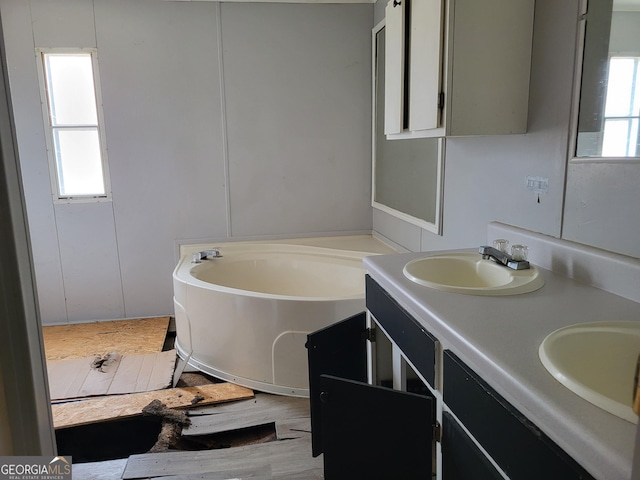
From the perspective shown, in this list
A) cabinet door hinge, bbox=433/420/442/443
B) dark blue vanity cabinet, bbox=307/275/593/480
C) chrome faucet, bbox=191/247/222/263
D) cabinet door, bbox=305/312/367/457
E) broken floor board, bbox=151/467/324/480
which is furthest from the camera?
chrome faucet, bbox=191/247/222/263

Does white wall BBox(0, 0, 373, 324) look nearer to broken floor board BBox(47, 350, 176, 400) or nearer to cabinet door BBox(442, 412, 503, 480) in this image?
broken floor board BBox(47, 350, 176, 400)

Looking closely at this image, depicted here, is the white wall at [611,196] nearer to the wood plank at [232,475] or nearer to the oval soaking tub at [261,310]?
the oval soaking tub at [261,310]

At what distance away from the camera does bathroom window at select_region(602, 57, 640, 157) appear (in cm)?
120

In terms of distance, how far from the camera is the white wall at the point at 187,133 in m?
3.26

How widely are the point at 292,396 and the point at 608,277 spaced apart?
1680mm

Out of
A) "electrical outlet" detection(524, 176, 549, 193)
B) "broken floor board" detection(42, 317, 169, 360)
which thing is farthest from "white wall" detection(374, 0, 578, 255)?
"broken floor board" detection(42, 317, 169, 360)

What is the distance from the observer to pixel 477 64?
5.07 ft

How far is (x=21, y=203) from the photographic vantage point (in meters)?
0.75

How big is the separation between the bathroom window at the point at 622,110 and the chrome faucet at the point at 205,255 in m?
2.52

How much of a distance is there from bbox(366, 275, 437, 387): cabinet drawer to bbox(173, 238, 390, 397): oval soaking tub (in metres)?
0.74

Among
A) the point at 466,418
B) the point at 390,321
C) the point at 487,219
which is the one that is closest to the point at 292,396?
the point at 390,321

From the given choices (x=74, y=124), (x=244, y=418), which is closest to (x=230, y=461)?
(x=244, y=418)

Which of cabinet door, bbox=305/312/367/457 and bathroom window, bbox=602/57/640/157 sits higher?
bathroom window, bbox=602/57/640/157

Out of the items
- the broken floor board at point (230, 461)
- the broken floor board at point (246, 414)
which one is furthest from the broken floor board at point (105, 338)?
the broken floor board at point (230, 461)
